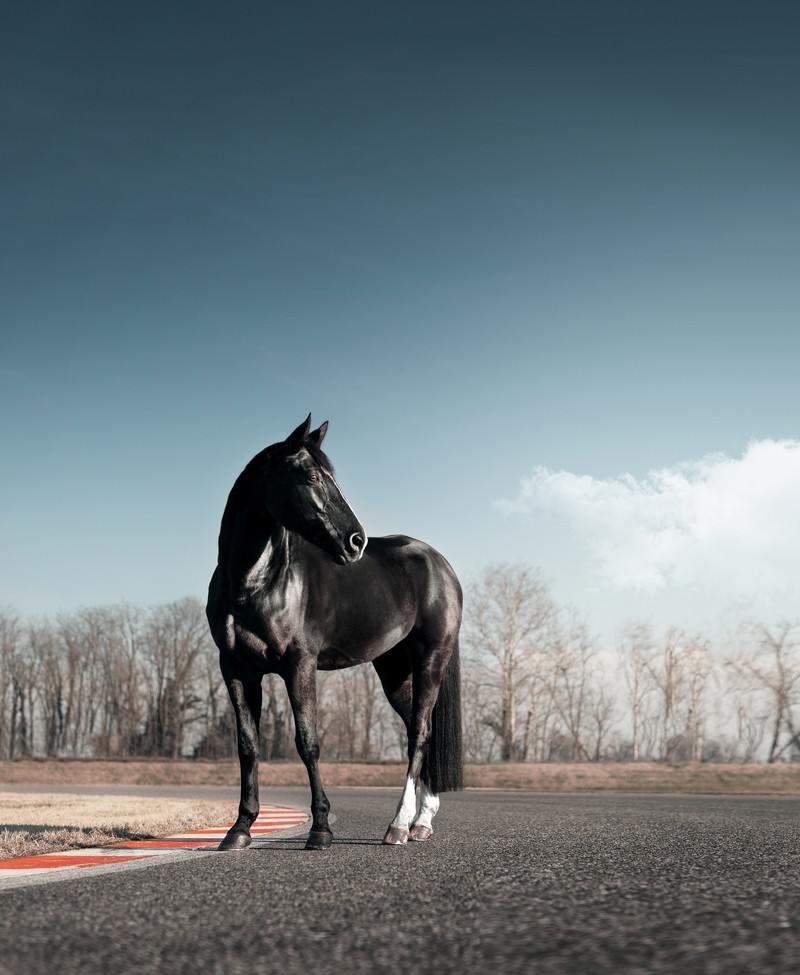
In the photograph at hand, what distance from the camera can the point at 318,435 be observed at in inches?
243

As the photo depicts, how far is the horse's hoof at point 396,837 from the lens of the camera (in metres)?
5.72

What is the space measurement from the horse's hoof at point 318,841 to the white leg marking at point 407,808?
577mm

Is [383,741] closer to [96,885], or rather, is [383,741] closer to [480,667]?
[480,667]

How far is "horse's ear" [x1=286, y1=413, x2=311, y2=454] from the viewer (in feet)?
19.5

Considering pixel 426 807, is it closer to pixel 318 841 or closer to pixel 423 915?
pixel 318 841

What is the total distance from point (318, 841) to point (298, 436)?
8.31ft

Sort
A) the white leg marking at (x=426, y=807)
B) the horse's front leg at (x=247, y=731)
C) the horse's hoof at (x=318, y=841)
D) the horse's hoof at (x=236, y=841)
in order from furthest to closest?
the white leg marking at (x=426, y=807) → the horse's front leg at (x=247, y=731) → the horse's hoof at (x=236, y=841) → the horse's hoof at (x=318, y=841)

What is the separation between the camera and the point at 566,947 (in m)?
2.20

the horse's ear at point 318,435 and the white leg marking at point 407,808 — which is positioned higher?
the horse's ear at point 318,435

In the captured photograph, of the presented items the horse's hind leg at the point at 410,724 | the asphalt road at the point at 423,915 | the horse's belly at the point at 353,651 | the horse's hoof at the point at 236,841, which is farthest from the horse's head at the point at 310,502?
the asphalt road at the point at 423,915

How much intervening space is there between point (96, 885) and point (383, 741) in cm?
6318

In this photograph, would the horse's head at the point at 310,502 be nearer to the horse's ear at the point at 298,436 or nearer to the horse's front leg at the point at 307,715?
the horse's ear at the point at 298,436

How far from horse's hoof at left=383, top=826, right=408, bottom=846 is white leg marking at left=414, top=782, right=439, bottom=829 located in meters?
0.55

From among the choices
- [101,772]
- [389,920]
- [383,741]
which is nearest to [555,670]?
[383,741]
